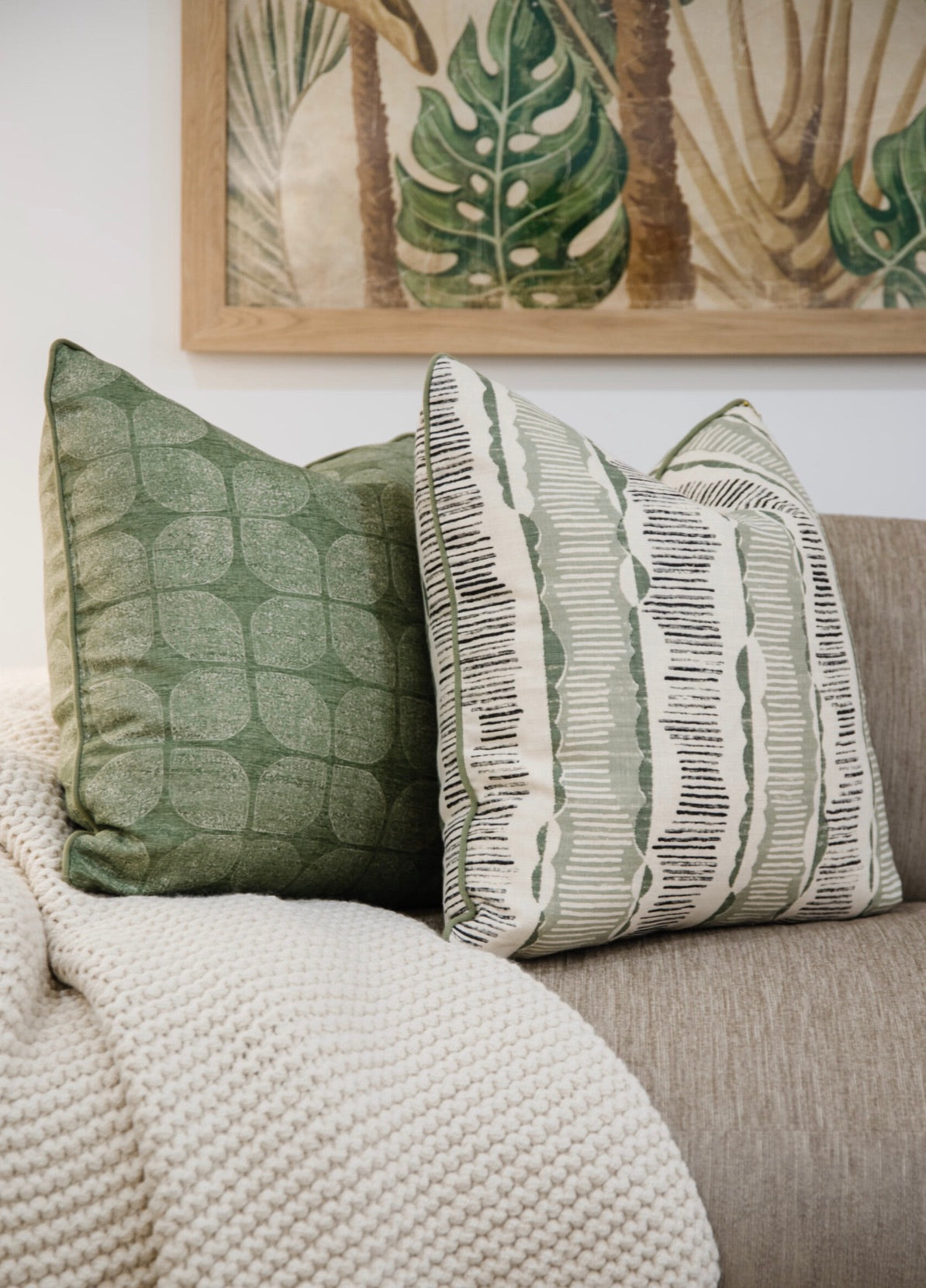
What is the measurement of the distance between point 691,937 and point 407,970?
28 cm

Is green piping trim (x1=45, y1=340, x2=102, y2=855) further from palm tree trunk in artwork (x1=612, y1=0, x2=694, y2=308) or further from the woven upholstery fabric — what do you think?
palm tree trunk in artwork (x1=612, y1=0, x2=694, y2=308)

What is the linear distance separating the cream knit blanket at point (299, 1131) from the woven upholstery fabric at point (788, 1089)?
0.11 feet

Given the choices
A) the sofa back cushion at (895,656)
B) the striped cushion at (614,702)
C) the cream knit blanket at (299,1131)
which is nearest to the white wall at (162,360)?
the sofa back cushion at (895,656)

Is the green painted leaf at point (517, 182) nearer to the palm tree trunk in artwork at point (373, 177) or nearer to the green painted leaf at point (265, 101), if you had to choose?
the palm tree trunk in artwork at point (373, 177)

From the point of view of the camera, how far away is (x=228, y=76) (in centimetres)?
143

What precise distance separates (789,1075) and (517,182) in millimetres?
1242

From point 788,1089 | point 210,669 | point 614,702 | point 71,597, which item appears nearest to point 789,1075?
point 788,1089

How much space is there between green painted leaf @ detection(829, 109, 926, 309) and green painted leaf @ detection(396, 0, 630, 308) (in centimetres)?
32

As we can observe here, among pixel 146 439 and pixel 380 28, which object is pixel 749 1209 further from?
pixel 380 28

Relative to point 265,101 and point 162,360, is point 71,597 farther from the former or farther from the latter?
point 265,101

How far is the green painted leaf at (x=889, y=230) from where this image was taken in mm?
1431

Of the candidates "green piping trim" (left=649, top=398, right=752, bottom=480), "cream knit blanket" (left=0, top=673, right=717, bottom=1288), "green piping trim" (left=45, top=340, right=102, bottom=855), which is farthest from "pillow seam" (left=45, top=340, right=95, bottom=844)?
"green piping trim" (left=649, top=398, right=752, bottom=480)

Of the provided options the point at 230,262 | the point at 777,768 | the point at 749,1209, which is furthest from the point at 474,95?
the point at 749,1209

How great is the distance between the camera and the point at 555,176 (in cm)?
143
